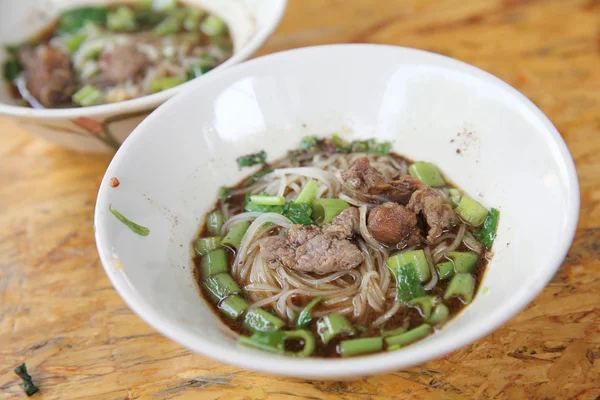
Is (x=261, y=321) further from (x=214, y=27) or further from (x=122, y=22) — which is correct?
(x=122, y=22)

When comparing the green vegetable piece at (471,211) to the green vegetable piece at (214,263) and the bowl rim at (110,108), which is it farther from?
the bowl rim at (110,108)

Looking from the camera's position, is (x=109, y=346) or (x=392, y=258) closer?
(x=392, y=258)

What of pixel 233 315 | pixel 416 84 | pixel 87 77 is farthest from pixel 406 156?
pixel 87 77

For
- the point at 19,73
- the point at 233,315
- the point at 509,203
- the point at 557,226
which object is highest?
the point at 557,226

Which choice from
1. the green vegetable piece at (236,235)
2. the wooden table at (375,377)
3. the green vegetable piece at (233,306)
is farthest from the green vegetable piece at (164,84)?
the green vegetable piece at (233,306)

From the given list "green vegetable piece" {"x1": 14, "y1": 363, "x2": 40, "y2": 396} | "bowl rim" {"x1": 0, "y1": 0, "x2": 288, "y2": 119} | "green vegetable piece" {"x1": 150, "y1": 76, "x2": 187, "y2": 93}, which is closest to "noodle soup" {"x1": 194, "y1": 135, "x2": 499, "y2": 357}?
"bowl rim" {"x1": 0, "y1": 0, "x2": 288, "y2": 119}

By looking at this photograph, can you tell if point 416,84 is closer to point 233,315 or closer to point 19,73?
point 233,315
